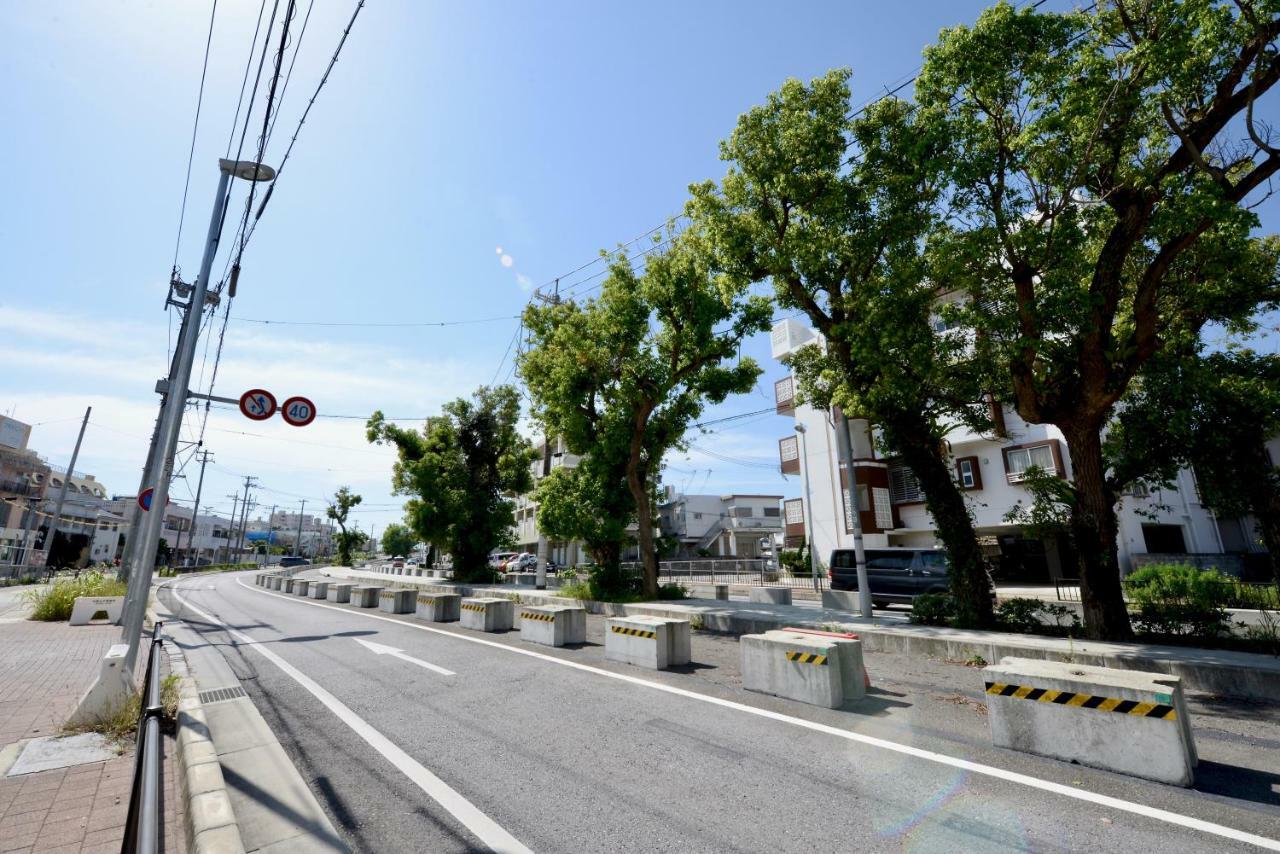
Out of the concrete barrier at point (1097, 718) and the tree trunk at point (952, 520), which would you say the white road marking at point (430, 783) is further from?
the tree trunk at point (952, 520)

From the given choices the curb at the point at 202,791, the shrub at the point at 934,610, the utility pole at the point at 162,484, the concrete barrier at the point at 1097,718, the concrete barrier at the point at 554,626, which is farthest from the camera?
the shrub at the point at 934,610

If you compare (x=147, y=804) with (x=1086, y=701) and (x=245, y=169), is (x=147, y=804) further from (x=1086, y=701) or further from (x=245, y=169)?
(x=245, y=169)

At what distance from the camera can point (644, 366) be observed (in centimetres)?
1695

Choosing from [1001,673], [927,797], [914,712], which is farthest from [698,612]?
[927,797]

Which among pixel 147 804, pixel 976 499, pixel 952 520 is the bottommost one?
pixel 147 804

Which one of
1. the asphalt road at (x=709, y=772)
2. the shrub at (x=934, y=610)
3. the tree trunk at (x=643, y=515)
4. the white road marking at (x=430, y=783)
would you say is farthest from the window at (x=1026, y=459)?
the white road marking at (x=430, y=783)

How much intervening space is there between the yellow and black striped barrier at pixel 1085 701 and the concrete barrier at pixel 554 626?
775 centimetres

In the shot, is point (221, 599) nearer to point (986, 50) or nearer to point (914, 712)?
point (914, 712)

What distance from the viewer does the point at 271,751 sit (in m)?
5.02

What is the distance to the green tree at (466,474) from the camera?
27.2 metres

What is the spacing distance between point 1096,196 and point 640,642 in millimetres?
10740

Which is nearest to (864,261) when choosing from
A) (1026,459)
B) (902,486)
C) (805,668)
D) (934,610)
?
(934,610)

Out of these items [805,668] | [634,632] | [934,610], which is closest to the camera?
[805,668]

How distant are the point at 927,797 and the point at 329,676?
8326 millimetres
